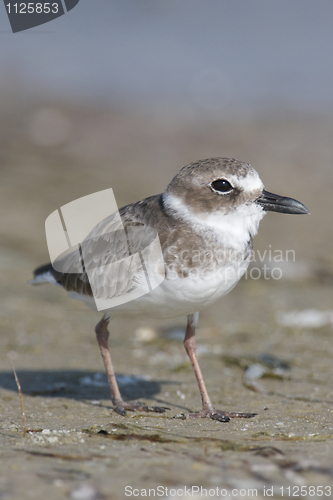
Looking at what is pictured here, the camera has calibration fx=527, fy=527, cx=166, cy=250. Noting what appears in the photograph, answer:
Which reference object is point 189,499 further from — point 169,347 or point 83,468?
point 169,347

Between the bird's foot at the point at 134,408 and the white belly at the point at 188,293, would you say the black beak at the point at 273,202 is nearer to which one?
the white belly at the point at 188,293

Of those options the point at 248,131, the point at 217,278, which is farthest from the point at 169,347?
the point at 248,131

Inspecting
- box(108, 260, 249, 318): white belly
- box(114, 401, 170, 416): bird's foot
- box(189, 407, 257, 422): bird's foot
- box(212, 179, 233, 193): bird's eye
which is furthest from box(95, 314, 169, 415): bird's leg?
box(212, 179, 233, 193): bird's eye

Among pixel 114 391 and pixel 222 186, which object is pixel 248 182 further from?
pixel 114 391

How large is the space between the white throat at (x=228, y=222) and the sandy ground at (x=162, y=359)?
134 cm

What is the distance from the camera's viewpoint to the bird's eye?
3959 millimetres

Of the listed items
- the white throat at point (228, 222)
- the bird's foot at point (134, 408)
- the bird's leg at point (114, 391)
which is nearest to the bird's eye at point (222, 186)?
the white throat at point (228, 222)

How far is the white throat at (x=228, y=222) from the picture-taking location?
396 centimetres

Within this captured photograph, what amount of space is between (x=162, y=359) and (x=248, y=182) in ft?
9.34

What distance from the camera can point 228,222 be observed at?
4.00 meters

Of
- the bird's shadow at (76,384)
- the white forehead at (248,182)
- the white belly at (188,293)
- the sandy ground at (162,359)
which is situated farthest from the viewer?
the bird's shadow at (76,384)

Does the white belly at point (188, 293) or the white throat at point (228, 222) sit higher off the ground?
the white throat at point (228, 222)

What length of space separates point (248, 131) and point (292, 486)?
16582 mm

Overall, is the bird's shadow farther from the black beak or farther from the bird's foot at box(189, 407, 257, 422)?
the black beak
